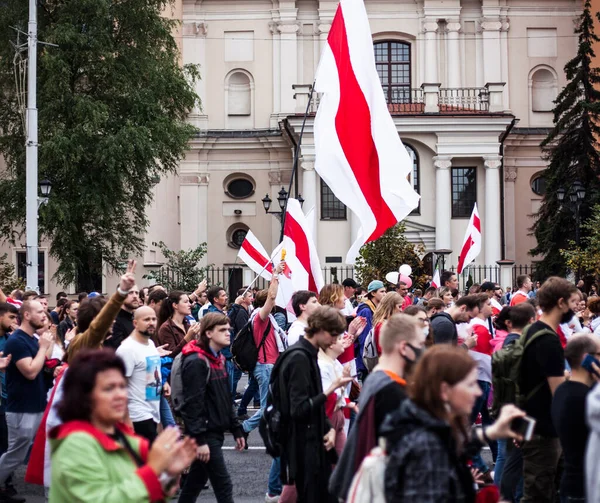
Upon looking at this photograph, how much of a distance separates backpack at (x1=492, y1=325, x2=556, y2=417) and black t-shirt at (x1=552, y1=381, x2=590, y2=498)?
783mm

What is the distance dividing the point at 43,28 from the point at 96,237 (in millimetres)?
6839

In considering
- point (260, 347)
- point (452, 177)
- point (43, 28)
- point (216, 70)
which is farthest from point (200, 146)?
point (260, 347)

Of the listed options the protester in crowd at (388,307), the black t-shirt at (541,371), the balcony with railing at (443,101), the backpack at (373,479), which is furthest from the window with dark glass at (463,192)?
the backpack at (373,479)

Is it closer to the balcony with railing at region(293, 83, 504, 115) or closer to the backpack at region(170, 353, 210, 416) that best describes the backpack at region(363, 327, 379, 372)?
the backpack at region(170, 353, 210, 416)

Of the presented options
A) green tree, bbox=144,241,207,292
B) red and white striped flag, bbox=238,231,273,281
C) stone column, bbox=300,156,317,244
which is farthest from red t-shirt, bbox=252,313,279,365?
stone column, bbox=300,156,317,244

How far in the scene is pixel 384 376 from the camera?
5281 mm

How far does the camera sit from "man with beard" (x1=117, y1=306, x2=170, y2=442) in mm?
7676

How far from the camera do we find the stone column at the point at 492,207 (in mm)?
41156

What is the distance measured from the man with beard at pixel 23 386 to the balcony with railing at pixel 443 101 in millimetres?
32242

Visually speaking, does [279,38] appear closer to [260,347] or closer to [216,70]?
[216,70]

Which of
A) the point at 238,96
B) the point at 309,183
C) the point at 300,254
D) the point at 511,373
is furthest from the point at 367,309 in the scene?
the point at 238,96

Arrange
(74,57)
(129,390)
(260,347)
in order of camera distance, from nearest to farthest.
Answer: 1. (129,390)
2. (260,347)
3. (74,57)

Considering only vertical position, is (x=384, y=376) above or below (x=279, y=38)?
below

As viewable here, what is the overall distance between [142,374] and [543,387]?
3.01 metres
